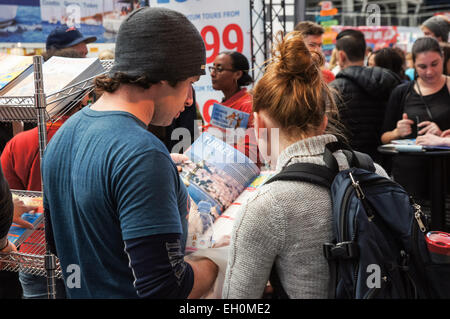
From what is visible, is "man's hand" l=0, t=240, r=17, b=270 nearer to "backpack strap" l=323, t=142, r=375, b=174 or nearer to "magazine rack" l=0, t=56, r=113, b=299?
"magazine rack" l=0, t=56, r=113, b=299

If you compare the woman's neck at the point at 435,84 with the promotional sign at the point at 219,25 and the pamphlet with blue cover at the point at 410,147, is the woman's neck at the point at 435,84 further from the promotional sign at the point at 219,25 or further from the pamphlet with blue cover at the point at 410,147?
the promotional sign at the point at 219,25

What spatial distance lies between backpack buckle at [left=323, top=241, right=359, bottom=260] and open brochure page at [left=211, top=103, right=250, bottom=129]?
1392 millimetres

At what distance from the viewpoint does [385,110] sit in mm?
3953

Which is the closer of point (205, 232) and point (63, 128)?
point (63, 128)

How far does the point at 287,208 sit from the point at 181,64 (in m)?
0.47

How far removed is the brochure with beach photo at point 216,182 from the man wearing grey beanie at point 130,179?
181mm

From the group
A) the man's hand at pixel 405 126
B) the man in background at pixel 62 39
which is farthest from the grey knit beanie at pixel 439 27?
the man in background at pixel 62 39

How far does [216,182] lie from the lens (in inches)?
61.4

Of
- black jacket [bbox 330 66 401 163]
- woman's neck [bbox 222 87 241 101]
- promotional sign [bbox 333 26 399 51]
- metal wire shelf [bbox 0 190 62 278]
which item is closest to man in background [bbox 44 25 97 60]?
woman's neck [bbox 222 87 241 101]

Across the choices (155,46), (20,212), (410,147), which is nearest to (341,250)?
(155,46)

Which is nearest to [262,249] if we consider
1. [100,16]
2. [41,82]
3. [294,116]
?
[294,116]

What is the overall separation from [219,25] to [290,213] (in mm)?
3627

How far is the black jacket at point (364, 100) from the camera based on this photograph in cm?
390
